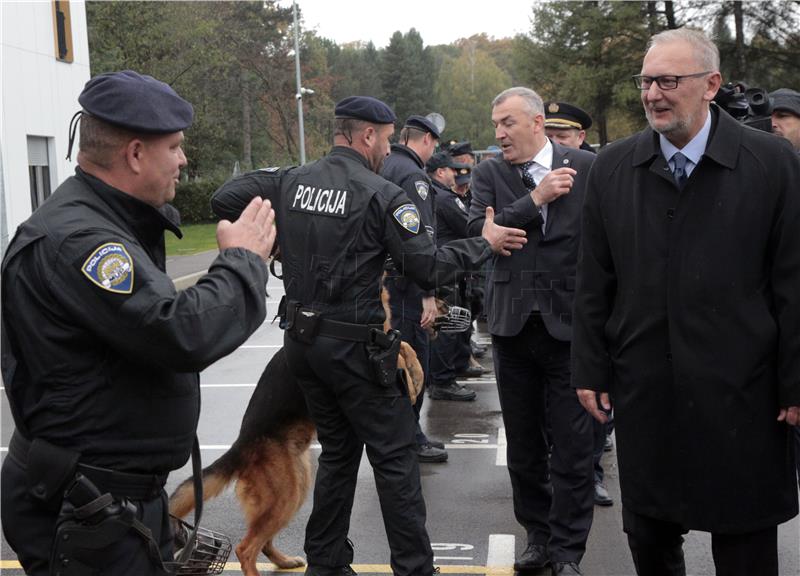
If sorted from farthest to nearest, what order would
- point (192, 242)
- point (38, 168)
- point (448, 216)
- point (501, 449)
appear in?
1. point (192, 242)
2. point (38, 168)
3. point (448, 216)
4. point (501, 449)

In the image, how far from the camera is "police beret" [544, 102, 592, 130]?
647cm

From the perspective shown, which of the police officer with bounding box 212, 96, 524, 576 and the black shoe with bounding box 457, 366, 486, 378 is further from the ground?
the police officer with bounding box 212, 96, 524, 576

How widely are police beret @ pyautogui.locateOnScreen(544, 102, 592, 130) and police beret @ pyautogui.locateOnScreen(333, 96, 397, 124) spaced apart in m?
2.27

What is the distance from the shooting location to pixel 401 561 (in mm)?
4258

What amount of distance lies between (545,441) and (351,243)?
1.57 metres

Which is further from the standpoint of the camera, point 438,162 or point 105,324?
point 438,162

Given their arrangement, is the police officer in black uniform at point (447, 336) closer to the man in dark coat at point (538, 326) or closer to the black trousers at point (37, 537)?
the man in dark coat at point (538, 326)

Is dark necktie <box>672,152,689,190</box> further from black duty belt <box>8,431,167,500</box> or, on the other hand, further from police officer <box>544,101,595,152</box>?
police officer <box>544,101,595,152</box>

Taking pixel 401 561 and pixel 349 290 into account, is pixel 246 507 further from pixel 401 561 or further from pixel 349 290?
pixel 349 290

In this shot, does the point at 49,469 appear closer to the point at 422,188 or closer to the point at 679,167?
the point at 679,167

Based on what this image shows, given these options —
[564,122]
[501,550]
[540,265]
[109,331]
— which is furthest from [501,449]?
[109,331]

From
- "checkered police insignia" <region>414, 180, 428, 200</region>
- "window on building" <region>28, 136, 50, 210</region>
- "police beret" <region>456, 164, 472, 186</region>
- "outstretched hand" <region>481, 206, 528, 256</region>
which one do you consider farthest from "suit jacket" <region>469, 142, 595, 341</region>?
"window on building" <region>28, 136, 50, 210</region>

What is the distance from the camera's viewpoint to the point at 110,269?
7.65ft

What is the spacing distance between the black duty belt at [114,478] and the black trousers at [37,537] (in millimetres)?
26
